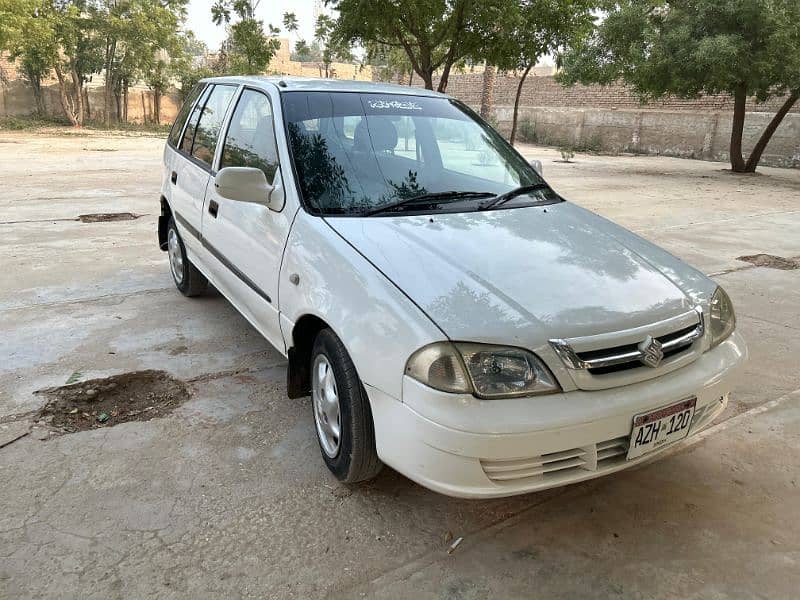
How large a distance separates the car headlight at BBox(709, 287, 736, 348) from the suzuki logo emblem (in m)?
0.45

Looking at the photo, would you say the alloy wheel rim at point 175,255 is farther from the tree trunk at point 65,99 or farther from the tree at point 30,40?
the tree trunk at point 65,99

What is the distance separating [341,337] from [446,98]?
2167 mm

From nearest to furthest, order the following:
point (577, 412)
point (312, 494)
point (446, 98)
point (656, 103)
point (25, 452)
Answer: point (577, 412)
point (312, 494)
point (25, 452)
point (446, 98)
point (656, 103)

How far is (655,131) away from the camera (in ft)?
76.4

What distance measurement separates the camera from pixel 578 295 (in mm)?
2420

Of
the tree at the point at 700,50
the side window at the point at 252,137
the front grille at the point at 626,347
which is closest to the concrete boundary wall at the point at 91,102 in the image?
the tree at the point at 700,50

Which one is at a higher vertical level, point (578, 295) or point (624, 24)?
point (624, 24)

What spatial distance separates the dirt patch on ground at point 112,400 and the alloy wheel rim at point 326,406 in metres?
1.00

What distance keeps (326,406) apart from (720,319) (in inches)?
67.9

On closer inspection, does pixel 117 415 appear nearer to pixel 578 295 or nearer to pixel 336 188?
pixel 336 188

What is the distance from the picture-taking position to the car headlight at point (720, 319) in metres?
2.67

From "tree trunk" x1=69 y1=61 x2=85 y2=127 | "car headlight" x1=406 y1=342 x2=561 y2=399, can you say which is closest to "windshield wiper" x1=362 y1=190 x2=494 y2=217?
"car headlight" x1=406 y1=342 x2=561 y2=399

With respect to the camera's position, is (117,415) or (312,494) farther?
(117,415)

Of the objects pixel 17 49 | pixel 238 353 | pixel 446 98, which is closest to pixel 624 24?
pixel 446 98
